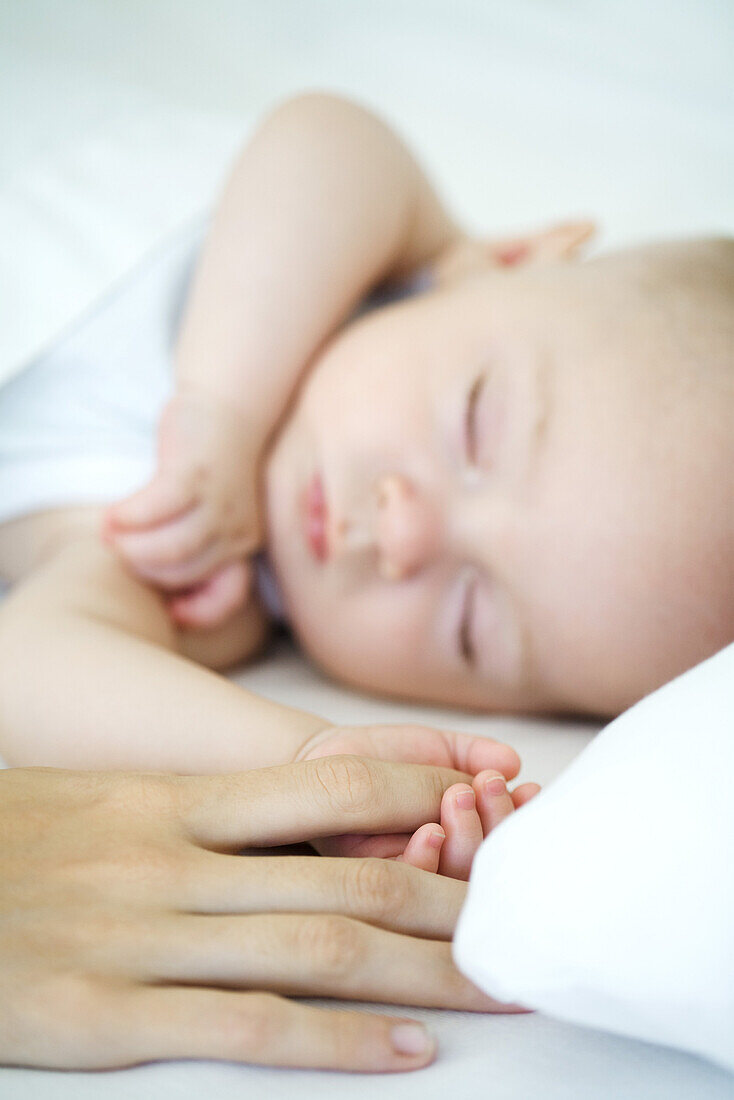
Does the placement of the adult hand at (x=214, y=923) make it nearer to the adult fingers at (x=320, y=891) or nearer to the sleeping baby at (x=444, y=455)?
the adult fingers at (x=320, y=891)

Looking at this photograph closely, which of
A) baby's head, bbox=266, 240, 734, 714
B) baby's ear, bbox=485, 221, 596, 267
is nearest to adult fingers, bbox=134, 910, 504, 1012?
baby's head, bbox=266, 240, 734, 714

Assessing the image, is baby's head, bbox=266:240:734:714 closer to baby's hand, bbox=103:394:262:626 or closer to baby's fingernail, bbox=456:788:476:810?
baby's hand, bbox=103:394:262:626

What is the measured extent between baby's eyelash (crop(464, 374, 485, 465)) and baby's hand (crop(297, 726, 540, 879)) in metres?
0.36

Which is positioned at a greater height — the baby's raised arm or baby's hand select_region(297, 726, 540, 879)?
the baby's raised arm

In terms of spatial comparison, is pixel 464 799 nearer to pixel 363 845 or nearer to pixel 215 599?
pixel 363 845

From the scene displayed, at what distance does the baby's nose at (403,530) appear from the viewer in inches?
38.3

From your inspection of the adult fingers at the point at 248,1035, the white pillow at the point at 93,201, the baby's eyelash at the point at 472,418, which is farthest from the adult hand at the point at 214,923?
the white pillow at the point at 93,201

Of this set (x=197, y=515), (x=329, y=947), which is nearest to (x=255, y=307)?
(x=197, y=515)

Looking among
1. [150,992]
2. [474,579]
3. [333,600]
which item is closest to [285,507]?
[333,600]

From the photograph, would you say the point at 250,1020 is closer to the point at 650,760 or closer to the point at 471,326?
the point at 650,760

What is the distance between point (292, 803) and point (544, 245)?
1.01 meters

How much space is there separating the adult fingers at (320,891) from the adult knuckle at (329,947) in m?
0.02

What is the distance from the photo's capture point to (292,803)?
0.59 metres

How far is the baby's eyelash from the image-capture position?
101cm
